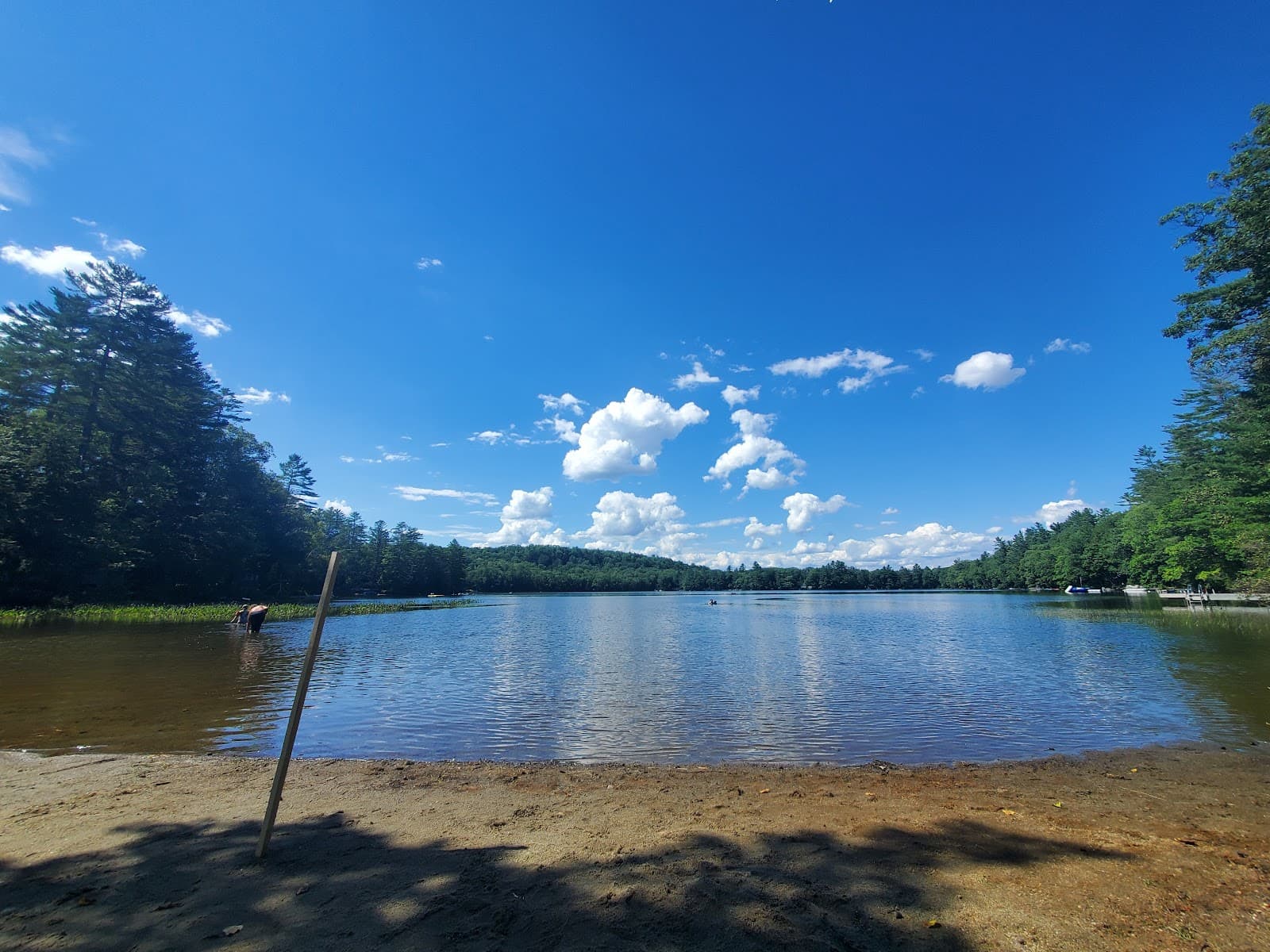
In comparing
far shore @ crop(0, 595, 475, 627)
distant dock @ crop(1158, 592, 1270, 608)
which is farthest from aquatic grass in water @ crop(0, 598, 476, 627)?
distant dock @ crop(1158, 592, 1270, 608)

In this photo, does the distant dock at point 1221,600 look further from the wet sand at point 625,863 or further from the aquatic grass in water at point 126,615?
the aquatic grass in water at point 126,615

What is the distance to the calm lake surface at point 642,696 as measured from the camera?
35.2 ft

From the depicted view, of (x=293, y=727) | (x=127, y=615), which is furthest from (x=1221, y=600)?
(x=127, y=615)

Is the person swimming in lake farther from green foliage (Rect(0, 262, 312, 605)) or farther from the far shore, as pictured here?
green foliage (Rect(0, 262, 312, 605))

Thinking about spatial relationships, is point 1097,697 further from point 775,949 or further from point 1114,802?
point 775,949

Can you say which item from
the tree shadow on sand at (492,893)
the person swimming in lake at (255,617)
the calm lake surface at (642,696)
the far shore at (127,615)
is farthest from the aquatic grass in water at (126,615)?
the tree shadow on sand at (492,893)

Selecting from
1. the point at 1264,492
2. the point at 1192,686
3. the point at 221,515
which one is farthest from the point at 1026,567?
the point at 221,515

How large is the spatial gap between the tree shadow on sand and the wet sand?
21 mm

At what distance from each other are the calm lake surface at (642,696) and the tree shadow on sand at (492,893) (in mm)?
4869

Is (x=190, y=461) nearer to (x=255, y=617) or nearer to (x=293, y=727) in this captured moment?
(x=255, y=617)

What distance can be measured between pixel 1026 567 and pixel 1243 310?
134 meters

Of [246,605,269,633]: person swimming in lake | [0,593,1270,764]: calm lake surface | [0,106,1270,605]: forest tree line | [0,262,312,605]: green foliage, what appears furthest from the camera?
[0,262,312,605]: green foliage

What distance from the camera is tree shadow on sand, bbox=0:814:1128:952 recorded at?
363 centimetres

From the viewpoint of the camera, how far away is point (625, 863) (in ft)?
15.5
